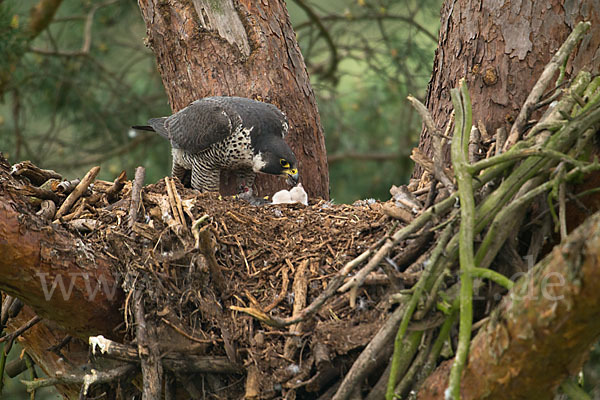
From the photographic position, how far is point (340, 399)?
81.6 inches

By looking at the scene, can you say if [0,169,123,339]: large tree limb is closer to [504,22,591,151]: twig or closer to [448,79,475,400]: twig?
[448,79,475,400]: twig

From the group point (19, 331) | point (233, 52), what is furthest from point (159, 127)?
point (19, 331)

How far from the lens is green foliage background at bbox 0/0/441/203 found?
Result: 18.9 feet

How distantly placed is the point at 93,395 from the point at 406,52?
160 inches

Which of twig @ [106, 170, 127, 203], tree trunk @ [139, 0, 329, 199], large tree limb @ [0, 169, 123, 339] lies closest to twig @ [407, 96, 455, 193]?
large tree limb @ [0, 169, 123, 339]

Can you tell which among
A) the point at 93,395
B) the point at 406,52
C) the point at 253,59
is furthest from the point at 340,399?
the point at 406,52

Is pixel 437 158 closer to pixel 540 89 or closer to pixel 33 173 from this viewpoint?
pixel 540 89

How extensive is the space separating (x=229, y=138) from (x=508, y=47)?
6.31 ft

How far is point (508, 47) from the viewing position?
9.37 ft

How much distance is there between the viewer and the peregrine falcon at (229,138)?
391 centimetres

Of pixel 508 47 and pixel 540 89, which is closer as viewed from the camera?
pixel 540 89

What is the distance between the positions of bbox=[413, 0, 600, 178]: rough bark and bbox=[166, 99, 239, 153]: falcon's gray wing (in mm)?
1493

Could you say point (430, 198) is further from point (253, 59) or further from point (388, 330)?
point (253, 59)

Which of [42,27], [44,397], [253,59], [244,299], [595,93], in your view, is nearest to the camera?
[595,93]
